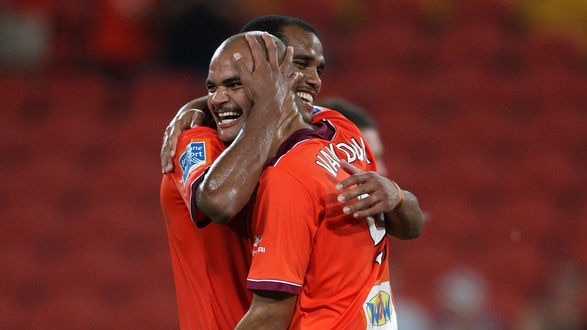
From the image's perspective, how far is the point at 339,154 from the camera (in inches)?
105

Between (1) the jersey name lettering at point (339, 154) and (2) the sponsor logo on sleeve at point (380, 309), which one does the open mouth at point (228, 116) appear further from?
(2) the sponsor logo on sleeve at point (380, 309)

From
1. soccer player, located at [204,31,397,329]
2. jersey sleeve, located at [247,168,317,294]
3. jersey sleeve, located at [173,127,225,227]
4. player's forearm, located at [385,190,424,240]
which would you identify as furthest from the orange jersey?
player's forearm, located at [385,190,424,240]

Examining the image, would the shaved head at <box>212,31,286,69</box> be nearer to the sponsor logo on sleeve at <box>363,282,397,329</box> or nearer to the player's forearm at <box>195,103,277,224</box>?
the player's forearm at <box>195,103,277,224</box>

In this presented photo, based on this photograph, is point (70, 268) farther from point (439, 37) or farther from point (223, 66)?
point (223, 66)

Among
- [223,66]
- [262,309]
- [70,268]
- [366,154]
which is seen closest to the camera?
[262,309]

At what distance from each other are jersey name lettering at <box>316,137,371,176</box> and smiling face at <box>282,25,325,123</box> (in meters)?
0.19

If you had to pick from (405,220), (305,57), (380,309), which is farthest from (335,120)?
(380,309)

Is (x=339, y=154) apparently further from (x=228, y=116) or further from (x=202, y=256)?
(x=202, y=256)

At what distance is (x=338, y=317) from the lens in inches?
99.3

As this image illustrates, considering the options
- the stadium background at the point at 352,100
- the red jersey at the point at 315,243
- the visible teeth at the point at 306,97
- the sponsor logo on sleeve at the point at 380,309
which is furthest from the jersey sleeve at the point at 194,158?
the stadium background at the point at 352,100

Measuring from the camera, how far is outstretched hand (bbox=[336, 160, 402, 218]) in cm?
246

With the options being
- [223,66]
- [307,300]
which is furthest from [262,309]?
[223,66]

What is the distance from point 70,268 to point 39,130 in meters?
1.58

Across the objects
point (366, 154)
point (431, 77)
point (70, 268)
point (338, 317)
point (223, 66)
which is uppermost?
point (223, 66)
